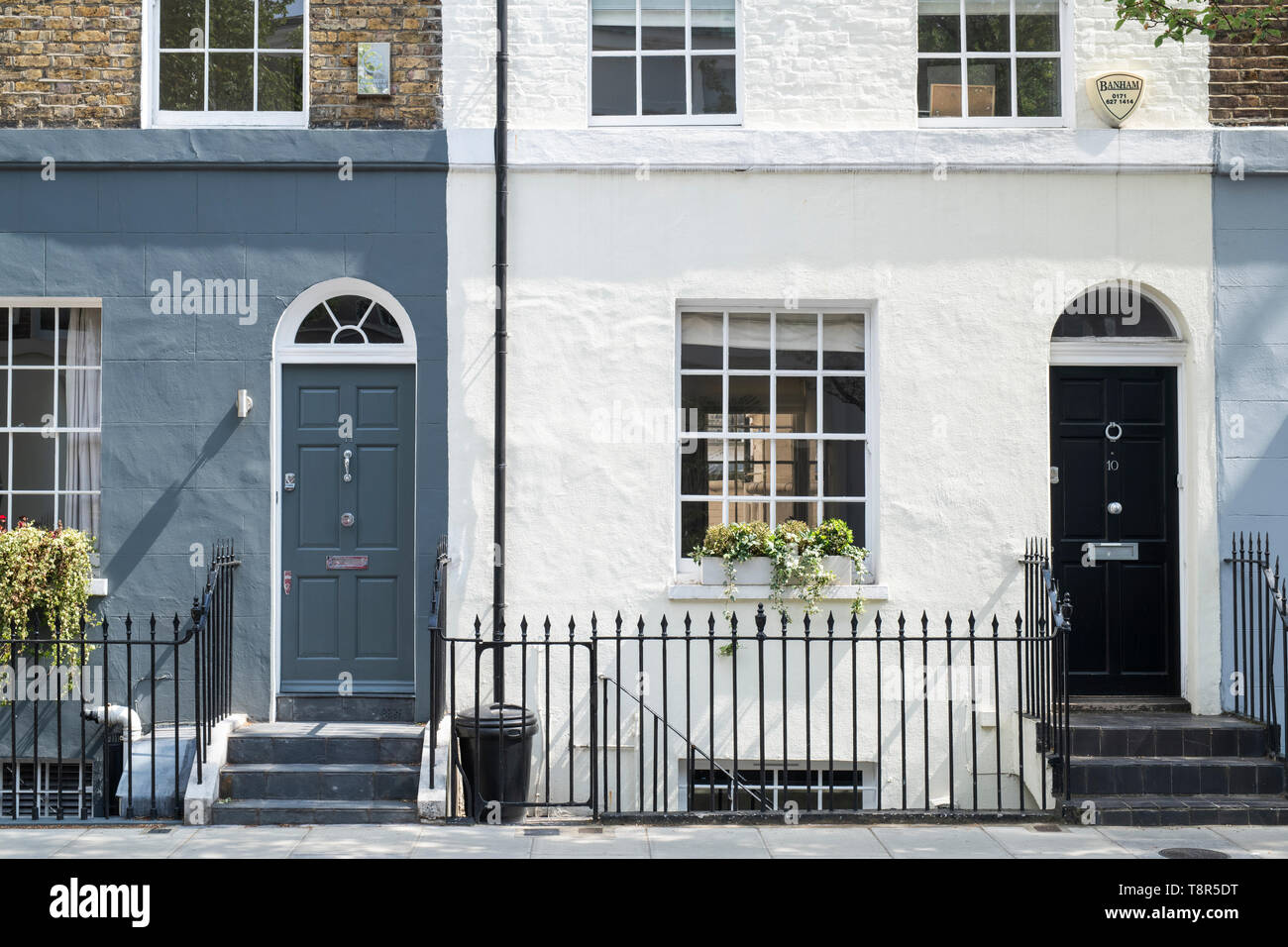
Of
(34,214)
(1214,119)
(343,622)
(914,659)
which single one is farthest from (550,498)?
(1214,119)

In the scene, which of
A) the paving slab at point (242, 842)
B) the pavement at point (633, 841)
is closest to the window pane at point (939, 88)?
the pavement at point (633, 841)

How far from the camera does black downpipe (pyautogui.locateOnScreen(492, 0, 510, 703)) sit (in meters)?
8.36

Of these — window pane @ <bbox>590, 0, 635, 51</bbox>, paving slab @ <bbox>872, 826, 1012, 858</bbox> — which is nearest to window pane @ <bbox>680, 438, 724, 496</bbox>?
paving slab @ <bbox>872, 826, 1012, 858</bbox>

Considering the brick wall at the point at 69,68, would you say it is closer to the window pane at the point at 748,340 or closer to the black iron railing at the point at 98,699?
the black iron railing at the point at 98,699

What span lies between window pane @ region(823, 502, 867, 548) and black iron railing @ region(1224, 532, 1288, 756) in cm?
252

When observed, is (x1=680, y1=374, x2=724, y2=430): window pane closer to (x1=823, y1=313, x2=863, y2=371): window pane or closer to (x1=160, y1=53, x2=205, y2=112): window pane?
(x1=823, y1=313, x2=863, y2=371): window pane

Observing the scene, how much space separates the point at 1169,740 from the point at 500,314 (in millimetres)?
5275

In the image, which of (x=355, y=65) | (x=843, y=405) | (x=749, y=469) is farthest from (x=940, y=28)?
(x=355, y=65)

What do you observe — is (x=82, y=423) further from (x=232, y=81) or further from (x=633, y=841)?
(x=633, y=841)

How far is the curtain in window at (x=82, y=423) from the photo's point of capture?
8.65 m

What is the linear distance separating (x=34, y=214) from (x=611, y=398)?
4.22m

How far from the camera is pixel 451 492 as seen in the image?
→ 27.6 ft

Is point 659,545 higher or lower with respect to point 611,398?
lower

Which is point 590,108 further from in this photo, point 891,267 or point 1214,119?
point 1214,119
